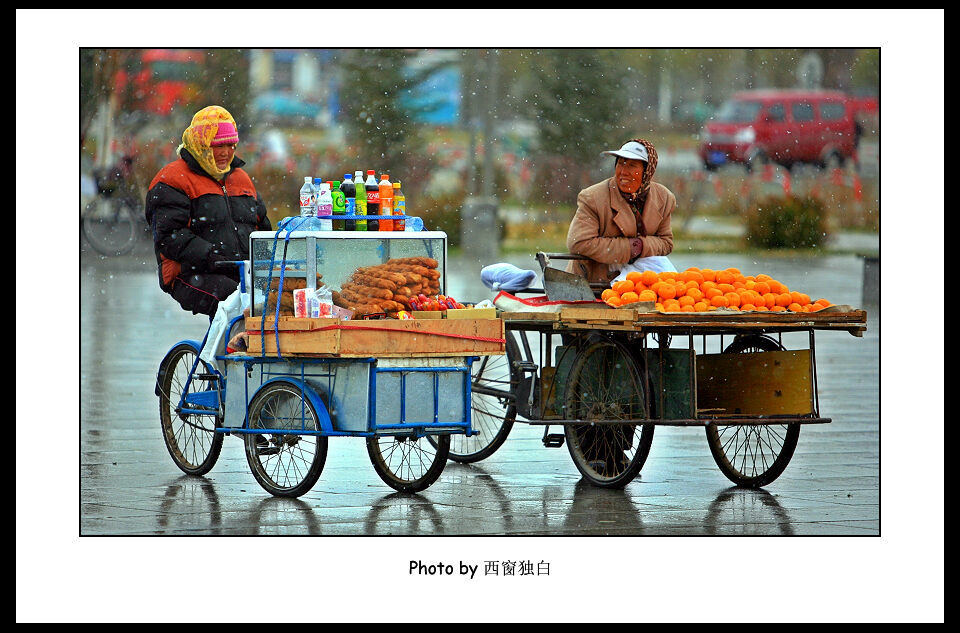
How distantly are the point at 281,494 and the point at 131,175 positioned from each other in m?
22.4

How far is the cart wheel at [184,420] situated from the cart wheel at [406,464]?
3.49ft

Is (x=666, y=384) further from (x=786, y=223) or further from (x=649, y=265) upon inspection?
(x=786, y=223)

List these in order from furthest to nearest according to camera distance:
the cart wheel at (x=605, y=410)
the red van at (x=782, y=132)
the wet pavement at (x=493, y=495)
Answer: the red van at (x=782, y=132)
the cart wheel at (x=605, y=410)
the wet pavement at (x=493, y=495)

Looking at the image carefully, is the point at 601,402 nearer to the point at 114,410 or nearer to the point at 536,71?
the point at 114,410

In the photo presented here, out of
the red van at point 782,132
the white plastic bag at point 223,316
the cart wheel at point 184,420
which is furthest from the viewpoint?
the red van at point 782,132

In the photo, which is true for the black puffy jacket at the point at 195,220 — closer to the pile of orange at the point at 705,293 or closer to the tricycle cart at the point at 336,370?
the tricycle cart at the point at 336,370

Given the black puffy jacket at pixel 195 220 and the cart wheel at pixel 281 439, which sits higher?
the black puffy jacket at pixel 195 220

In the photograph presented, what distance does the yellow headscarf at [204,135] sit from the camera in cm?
845

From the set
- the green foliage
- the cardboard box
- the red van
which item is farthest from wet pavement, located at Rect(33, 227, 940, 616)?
the red van

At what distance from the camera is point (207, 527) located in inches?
281

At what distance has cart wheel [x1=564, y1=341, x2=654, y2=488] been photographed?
8.06 meters

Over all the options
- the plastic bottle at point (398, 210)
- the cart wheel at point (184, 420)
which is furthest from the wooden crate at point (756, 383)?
the cart wheel at point (184, 420)

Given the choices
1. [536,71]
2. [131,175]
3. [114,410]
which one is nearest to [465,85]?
[536,71]
